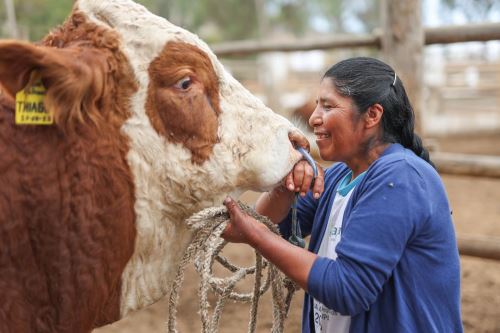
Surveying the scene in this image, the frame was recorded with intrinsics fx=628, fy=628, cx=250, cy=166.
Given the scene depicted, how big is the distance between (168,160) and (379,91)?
2.25 ft

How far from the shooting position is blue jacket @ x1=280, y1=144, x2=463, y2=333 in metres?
1.74

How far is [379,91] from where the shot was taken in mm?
1944

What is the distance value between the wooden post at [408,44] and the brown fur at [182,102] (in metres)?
2.62

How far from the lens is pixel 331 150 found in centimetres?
200

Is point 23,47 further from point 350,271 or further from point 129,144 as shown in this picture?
point 350,271

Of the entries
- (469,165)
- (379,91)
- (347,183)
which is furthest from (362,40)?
(379,91)

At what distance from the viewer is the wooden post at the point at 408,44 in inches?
163

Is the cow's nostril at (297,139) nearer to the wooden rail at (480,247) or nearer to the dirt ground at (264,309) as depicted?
the wooden rail at (480,247)

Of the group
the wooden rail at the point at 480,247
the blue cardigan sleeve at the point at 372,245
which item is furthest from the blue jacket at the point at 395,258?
the wooden rail at the point at 480,247

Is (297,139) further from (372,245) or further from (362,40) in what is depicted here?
(362,40)

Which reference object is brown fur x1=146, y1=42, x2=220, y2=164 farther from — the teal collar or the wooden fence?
the wooden fence

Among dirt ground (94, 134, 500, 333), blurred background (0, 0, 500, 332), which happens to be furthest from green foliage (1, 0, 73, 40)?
dirt ground (94, 134, 500, 333)

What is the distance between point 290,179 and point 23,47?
85cm

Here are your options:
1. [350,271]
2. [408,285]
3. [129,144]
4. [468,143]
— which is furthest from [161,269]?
[468,143]
